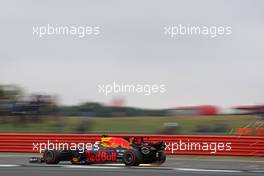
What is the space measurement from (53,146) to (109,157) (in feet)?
22.7

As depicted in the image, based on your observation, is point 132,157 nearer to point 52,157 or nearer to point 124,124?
point 52,157

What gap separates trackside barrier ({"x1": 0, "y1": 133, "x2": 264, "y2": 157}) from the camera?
2195 cm

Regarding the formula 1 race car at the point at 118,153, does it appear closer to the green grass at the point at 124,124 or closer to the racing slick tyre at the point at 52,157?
the racing slick tyre at the point at 52,157

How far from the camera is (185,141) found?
22.4m

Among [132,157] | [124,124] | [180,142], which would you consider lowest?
[132,157]

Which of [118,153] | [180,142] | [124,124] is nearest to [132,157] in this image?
[118,153]

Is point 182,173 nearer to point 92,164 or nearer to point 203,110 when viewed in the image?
point 92,164

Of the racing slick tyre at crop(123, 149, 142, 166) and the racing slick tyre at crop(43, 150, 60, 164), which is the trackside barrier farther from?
the racing slick tyre at crop(123, 149, 142, 166)

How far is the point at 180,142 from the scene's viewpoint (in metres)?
22.5

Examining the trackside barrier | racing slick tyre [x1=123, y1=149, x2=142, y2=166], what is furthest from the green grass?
racing slick tyre [x1=123, y1=149, x2=142, y2=166]

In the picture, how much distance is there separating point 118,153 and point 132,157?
0.42m

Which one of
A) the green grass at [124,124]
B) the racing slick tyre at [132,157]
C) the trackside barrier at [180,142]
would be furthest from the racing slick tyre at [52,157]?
the green grass at [124,124]

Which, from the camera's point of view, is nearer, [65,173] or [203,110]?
[65,173]

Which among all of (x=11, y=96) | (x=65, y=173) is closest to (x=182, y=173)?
(x=65, y=173)
